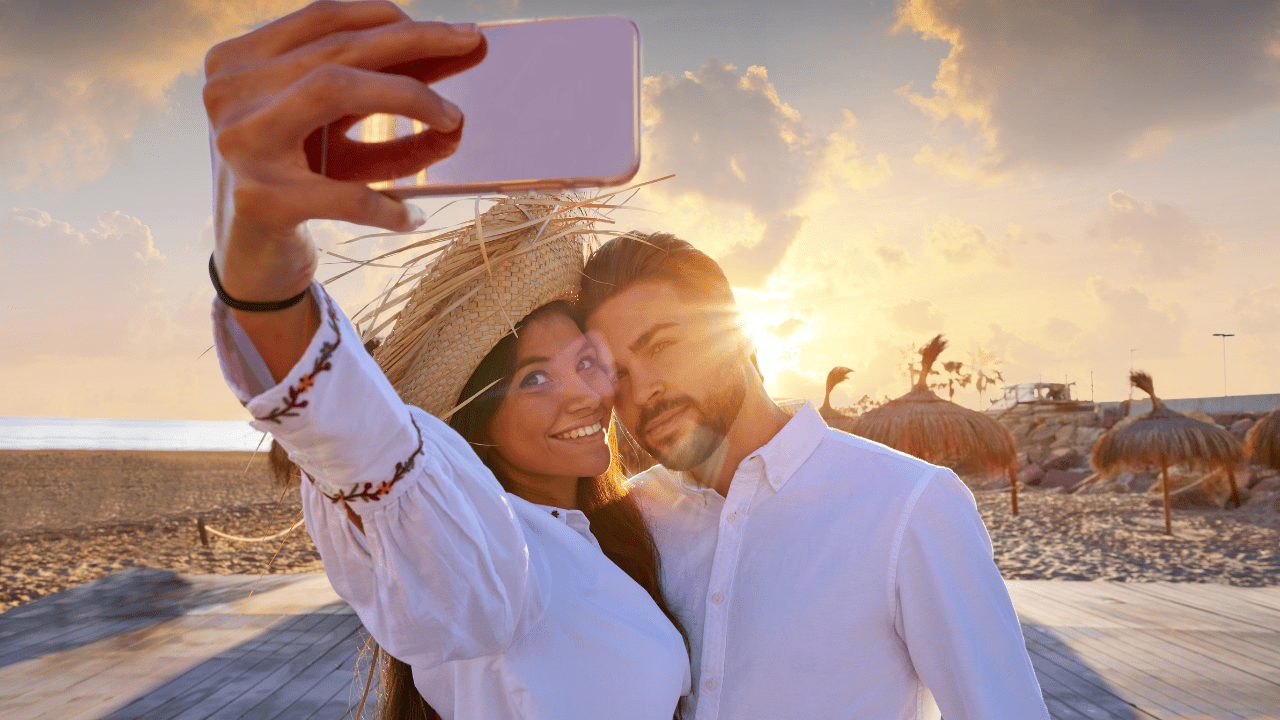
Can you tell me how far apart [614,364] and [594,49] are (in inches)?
53.8

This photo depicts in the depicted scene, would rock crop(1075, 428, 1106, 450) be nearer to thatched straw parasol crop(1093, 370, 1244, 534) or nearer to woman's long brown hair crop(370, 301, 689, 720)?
thatched straw parasol crop(1093, 370, 1244, 534)

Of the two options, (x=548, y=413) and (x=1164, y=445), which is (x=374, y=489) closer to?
(x=548, y=413)

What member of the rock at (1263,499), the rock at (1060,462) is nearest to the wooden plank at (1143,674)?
the rock at (1263,499)

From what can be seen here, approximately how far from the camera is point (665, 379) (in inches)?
80.3

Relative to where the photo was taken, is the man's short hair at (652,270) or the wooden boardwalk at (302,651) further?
the wooden boardwalk at (302,651)

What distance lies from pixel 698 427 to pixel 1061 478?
76.7ft

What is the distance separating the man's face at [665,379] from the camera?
203 centimetres

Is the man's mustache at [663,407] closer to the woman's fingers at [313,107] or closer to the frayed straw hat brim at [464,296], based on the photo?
the frayed straw hat brim at [464,296]

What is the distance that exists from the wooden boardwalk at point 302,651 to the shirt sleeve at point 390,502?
11.1 ft

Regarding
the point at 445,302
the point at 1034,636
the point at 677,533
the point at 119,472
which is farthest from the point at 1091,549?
the point at 119,472

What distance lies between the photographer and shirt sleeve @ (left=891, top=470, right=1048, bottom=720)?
1526 mm

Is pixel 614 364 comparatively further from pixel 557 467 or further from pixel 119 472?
pixel 119 472

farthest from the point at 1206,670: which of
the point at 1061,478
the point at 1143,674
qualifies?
the point at 1061,478

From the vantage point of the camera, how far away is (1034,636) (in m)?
5.38
